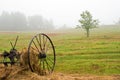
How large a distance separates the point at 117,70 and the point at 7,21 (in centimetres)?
15079

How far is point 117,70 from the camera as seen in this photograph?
82.6 feet

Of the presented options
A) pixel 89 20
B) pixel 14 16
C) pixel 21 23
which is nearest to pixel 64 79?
pixel 89 20

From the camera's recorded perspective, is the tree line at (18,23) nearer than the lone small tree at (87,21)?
No

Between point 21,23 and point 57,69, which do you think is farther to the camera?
point 21,23

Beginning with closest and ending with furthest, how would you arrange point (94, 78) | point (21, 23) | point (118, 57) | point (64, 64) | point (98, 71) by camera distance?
point (94, 78), point (98, 71), point (64, 64), point (118, 57), point (21, 23)

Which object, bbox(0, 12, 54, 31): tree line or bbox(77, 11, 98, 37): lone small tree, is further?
bbox(0, 12, 54, 31): tree line

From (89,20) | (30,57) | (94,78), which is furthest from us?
(89,20)

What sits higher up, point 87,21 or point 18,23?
point 18,23

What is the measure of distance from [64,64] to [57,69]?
1942 mm

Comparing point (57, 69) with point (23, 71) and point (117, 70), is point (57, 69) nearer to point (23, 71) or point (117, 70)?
point (117, 70)

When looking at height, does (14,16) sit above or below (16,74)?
above

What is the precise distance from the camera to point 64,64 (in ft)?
93.2

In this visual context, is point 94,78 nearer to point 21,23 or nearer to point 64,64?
point 64,64

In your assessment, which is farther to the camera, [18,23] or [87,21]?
[18,23]
